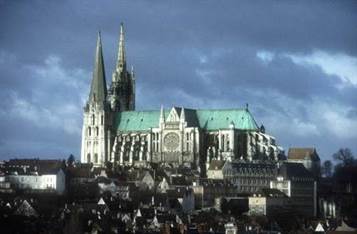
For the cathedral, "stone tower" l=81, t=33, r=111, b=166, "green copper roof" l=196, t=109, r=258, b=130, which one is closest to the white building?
the cathedral

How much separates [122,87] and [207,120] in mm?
17046

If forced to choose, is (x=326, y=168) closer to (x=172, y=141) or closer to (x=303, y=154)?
(x=303, y=154)

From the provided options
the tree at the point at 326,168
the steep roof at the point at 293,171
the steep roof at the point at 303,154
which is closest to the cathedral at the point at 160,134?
the steep roof at the point at 303,154

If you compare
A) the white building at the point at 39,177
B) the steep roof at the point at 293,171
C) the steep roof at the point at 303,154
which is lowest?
the white building at the point at 39,177

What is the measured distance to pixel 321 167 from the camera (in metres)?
161

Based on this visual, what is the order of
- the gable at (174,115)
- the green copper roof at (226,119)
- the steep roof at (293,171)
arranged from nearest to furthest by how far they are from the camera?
the steep roof at (293,171) → the green copper roof at (226,119) → the gable at (174,115)

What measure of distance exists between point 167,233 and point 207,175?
45.1 metres

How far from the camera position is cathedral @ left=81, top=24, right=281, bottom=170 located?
147125 mm

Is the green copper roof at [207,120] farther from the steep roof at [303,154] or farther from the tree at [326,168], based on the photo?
the tree at [326,168]

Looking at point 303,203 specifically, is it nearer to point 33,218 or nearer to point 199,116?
point 199,116

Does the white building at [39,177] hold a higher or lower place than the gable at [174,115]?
lower

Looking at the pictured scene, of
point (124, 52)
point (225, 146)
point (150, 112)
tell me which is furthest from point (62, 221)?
point (124, 52)

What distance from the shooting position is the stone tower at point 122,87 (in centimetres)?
16362

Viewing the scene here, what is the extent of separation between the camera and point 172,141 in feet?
492
